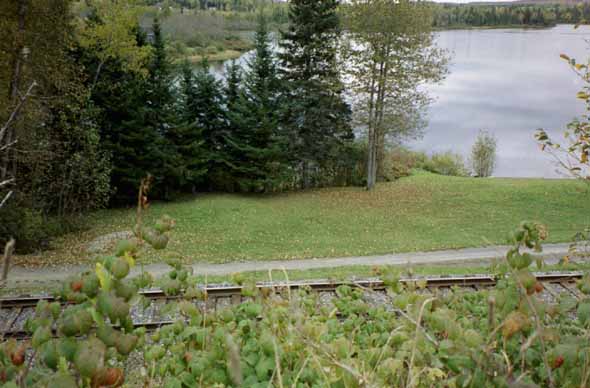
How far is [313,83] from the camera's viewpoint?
87.7 feet

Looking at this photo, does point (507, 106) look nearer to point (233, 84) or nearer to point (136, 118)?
point (233, 84)

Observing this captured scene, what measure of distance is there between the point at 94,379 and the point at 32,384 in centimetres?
31

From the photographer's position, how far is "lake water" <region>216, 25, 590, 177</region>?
39500 millimetres

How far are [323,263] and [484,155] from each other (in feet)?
79.6

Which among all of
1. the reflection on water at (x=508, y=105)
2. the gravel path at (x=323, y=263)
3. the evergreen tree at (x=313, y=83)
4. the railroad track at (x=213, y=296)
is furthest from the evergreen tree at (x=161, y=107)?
the railroad track at (x=213, y=296)

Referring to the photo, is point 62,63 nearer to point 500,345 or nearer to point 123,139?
point 123,139

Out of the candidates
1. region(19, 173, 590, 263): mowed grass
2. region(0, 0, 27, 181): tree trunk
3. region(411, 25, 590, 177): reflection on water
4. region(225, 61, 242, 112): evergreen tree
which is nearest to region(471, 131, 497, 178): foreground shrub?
region(411, 25, 590, 177): reflection on water

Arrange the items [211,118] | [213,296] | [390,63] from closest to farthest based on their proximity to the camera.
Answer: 1. [213,296]
2. [390,63]
3. [211,118]

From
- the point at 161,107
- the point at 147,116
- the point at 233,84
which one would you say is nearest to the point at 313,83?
the point at 233,84

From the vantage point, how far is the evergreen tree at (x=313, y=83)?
26.4 meters

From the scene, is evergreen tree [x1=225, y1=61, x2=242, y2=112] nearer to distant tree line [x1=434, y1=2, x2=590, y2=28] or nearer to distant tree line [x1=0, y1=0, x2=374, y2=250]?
distant tree line [x1=0, y1=0, x2=374, y2=250]

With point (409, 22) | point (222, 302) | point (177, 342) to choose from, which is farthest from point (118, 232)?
point (177, 342)

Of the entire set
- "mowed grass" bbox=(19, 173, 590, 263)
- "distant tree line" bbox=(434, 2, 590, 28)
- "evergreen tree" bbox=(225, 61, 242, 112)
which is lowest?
"mowed grass" bbox=(19, 173, 590, 263)

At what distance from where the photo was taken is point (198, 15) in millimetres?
53469
